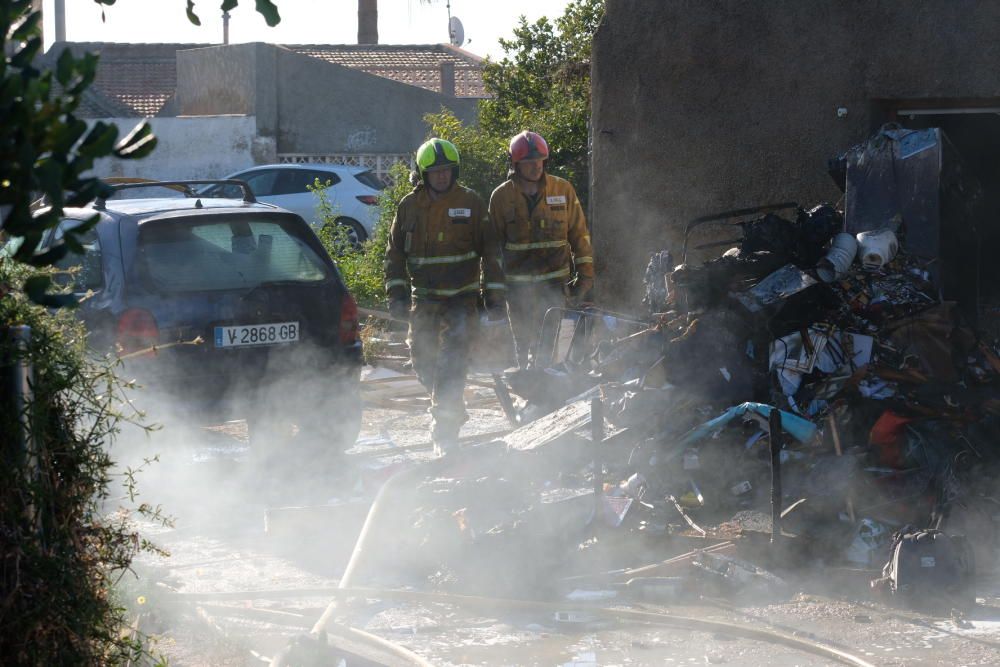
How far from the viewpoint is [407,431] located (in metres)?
9.00

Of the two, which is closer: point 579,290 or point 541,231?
point 541,231

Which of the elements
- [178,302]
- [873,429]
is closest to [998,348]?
[873,429]

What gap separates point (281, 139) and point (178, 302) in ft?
63.2

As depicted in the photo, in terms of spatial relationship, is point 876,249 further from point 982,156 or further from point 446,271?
point 982,156

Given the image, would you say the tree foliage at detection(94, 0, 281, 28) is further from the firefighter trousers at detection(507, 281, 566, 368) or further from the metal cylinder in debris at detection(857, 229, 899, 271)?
the firefighter trousers at detection(507, 281, 566, 368)

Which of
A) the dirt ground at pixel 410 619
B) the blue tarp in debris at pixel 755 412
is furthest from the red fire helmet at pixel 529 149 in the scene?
the dirt ground at pixel 410 619

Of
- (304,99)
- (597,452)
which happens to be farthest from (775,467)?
(304,99)

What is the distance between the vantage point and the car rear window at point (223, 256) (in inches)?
273

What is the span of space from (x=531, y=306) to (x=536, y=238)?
0.51 meters

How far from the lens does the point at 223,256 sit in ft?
23.5

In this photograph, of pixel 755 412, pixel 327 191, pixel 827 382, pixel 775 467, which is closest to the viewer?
pixel 775 467

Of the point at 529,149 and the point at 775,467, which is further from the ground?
the point at 529,149

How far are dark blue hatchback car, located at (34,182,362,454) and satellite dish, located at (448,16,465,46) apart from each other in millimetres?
32132

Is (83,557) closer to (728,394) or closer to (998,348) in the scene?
(728,394)
